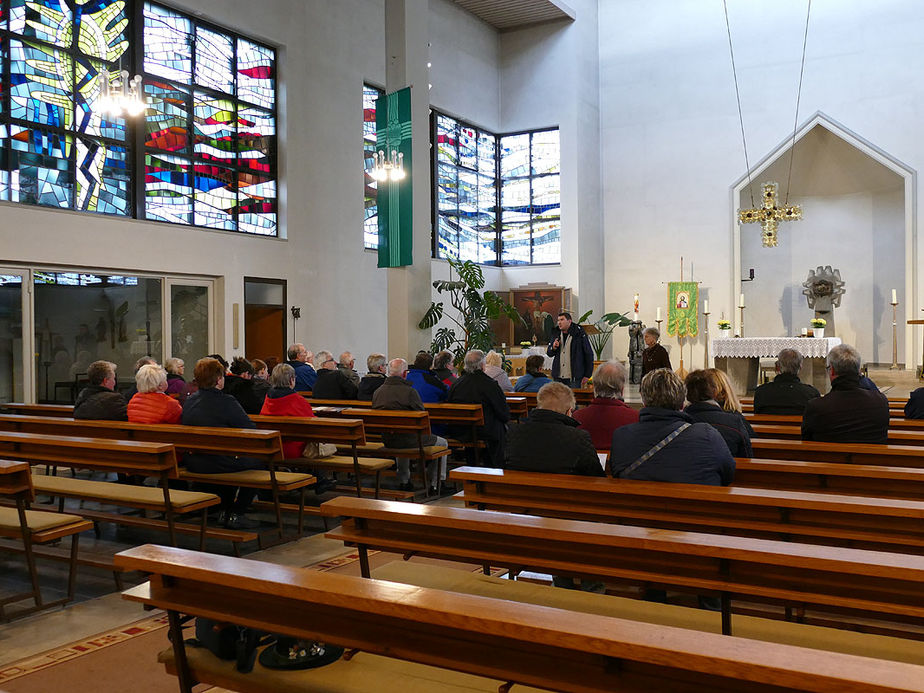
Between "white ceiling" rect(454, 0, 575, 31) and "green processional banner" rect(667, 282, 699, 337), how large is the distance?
5713 millimetres

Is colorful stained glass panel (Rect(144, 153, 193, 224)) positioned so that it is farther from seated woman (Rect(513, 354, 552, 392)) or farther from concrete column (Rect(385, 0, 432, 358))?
seated woman (Rect(513, 354, 552, 392))

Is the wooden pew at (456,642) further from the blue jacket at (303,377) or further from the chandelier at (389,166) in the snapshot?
the chandelier at (389,166)

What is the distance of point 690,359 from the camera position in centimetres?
1614

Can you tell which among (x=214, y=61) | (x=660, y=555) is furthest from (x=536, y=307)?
(x=660, y=555)

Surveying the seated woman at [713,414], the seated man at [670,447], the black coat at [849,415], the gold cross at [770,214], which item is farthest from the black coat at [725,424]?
the gold cross at [770,214]

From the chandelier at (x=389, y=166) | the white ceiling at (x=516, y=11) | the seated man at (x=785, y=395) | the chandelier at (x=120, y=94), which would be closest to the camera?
the seated man at (x=785, y=395)

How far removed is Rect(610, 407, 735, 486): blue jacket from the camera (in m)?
3.26

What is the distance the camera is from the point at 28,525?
142 inches

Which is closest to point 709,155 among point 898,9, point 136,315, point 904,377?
point 898,9

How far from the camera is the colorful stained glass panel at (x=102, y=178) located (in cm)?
936

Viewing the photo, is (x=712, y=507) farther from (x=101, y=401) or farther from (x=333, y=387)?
(x=333, y=387)

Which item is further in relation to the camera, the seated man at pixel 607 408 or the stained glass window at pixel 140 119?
the stained glass window at pixel 140 119

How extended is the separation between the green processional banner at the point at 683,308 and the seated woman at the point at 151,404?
1212 centimetres

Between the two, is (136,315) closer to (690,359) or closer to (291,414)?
(291,414)
